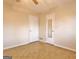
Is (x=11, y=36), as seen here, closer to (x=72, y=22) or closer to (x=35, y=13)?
(x=72, y=22)

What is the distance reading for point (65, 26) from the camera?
19.1ft

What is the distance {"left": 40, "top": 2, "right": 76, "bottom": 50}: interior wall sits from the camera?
17.0ft

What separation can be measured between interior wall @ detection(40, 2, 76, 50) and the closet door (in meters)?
2.24

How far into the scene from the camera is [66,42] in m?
5.71

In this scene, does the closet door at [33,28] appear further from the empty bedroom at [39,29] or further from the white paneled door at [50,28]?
the white paneled door at [50,28]

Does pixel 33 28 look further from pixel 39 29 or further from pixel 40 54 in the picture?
pixel 40 54

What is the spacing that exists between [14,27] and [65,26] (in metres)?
2.84

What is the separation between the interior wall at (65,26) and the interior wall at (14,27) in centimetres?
215

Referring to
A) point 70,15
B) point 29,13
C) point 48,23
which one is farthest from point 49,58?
point 29,13

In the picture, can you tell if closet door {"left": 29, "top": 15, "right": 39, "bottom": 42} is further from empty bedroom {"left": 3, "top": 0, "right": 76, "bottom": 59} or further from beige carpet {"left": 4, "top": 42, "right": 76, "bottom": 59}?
beige carpet {"left": 4, "top": 42, "right": 76, "bottom": 59}

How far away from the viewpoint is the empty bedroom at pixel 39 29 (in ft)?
16.0

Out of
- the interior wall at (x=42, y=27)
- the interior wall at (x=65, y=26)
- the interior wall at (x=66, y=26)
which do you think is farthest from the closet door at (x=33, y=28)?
the interior wall at (x=66, y=26)

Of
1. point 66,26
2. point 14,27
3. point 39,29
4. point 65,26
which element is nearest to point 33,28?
point 39,29

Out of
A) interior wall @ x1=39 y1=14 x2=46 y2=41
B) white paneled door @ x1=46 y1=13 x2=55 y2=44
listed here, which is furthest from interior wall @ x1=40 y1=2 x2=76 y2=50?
interior wall @ x1=39 y1=14 x2=46 y2=41
